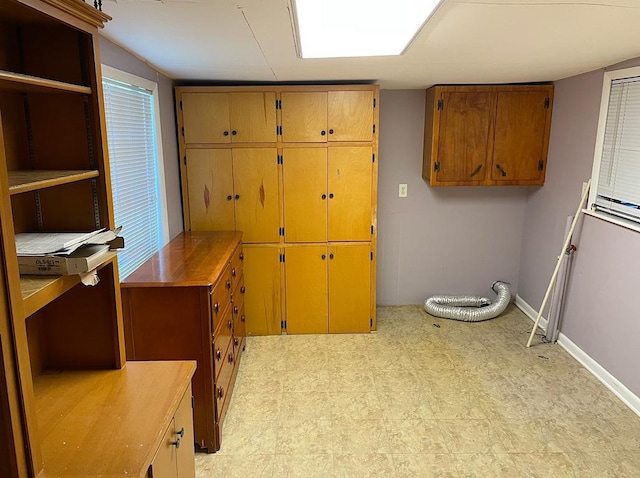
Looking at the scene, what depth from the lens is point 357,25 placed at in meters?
2.05

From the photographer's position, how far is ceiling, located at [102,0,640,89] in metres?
1.72

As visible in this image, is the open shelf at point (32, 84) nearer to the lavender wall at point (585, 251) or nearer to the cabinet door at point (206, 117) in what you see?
the cabinet door at point (206, 117)

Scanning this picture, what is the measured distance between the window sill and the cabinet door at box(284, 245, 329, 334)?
195 cm

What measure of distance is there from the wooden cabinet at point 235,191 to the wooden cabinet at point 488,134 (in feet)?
4.51

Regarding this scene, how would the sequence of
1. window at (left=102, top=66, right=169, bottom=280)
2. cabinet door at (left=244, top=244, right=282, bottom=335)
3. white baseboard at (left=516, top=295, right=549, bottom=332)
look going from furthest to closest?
white baseboard at (left=516, top=295, right=549, bottom=332), cabinet door at (left=244, top=244, right=282, bottom=335), window at (left=102, top=66, right=169, bottom=280)

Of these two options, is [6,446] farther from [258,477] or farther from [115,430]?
[258,477]

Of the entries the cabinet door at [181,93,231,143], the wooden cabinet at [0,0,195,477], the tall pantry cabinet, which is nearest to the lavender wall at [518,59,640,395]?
the tall pantry cabinet

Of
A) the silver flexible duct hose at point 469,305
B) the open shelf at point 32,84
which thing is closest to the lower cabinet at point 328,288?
the silver flexible duct hose at point 469,305

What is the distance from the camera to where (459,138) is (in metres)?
3.97

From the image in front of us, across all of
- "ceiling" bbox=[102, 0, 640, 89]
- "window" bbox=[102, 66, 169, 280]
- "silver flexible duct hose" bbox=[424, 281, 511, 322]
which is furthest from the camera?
"silver flexible duct hose" bbox=[424, 281, 511, 322]

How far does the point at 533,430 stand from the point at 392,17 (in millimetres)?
2315

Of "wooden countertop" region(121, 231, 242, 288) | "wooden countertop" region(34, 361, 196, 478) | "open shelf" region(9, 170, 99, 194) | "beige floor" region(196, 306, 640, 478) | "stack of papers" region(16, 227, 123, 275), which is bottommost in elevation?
"beige floor" region(196, 306, 640, 478)

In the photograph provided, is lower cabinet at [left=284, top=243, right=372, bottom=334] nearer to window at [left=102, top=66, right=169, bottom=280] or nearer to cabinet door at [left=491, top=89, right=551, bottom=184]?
window at [left=102, top=66, right=169, bottom=280]

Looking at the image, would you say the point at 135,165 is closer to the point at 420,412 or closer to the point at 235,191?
the point at 235,191
